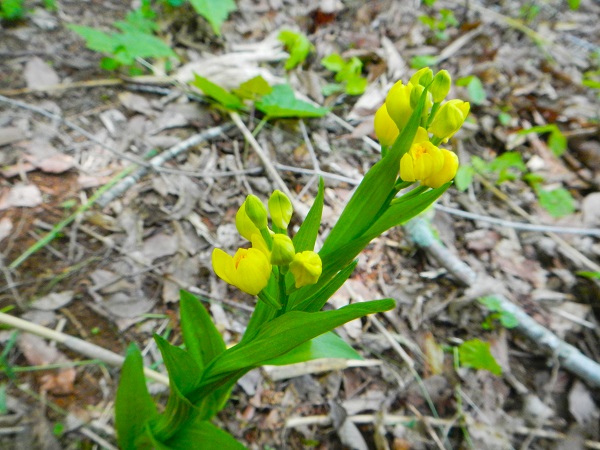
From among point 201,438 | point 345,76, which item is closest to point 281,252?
point 201,438

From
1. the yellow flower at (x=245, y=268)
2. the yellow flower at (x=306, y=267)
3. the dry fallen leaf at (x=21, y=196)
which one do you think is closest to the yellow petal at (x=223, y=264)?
the yellow flower at (x=245, y=268)

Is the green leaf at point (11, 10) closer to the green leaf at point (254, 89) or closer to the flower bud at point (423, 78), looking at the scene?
the green leaf at point (254, 89)

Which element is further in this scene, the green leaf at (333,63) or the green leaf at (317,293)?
the green leaf at (333,63)

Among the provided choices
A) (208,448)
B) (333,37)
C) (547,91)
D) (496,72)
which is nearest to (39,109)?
(208,448)

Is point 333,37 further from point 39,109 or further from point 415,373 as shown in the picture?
point 415,373

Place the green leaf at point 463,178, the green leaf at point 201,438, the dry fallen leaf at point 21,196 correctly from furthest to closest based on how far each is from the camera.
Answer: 1. the green leaf at point 463,178
2. the dry fallen leaf at point 21,196
3. the green leaf at point 201,438

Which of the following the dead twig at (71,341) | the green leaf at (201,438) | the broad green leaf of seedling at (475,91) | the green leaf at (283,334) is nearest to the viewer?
the green leaf at (283,334)

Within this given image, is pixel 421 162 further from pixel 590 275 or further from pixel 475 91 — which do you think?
pixel 475 91
